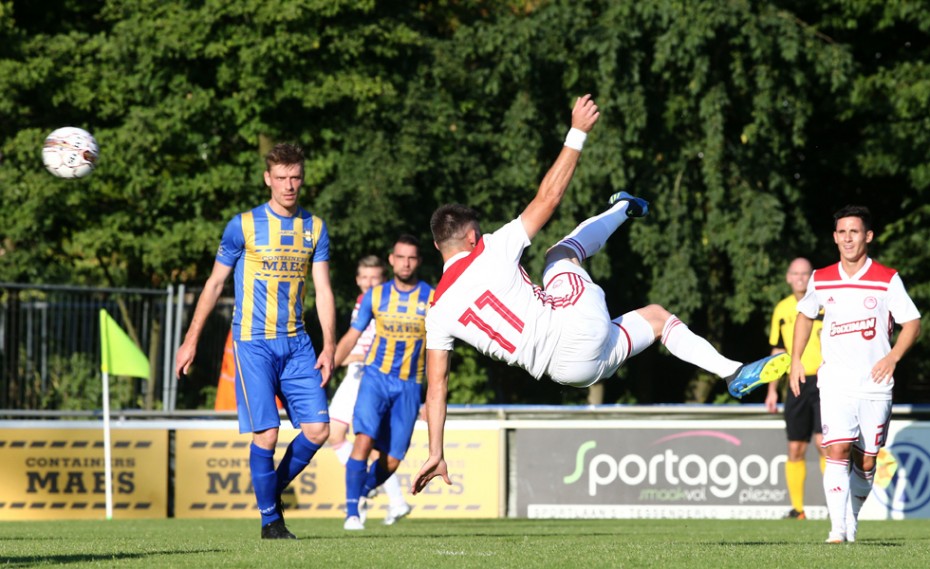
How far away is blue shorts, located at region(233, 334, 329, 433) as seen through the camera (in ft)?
31.8

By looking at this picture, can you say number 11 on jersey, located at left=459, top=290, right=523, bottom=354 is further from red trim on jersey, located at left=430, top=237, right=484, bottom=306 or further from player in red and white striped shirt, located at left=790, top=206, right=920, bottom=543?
player in red and white striped shirt, located at left=790, top=206, right=920, bottom=543

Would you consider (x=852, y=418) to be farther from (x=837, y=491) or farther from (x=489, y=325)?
(x=489, y=325)

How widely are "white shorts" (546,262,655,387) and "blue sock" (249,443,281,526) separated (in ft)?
8.18

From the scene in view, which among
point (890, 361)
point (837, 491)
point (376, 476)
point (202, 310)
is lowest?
point (376, 476)

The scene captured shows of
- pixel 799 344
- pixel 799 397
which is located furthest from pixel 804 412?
pixel 799 344

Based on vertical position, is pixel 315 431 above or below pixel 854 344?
below

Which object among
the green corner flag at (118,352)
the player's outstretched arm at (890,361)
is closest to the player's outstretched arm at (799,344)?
the player's outstretched arm at (890,361)

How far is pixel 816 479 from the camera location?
16219mm

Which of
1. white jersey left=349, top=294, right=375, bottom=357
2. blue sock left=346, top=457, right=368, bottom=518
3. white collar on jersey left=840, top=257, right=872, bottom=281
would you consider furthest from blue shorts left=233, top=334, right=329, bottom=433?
white jersey left=349, top=294, right=375, bottom=357

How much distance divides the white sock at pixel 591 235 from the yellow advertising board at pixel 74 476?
9932mm

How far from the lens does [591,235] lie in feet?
27.9

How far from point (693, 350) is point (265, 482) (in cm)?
316

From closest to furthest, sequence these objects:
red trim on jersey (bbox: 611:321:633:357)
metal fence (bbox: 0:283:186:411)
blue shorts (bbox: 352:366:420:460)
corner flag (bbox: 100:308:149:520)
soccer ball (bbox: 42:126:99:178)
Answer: red trim on jersey (bbox: 611:321:633:357), soccer ball (bbox: 42:126:99:178), blue shorts (bbox: 352:366:420:460), corner flag (bbox: 100:308:149:520), metal fence (bbox: 0:283:186:411)

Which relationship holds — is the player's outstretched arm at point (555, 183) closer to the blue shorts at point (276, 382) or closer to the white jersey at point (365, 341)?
the blue shorts at point (276, 382)
